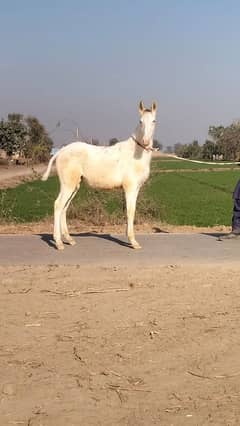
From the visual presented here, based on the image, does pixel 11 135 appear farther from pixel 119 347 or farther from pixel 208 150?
pixel 119 347

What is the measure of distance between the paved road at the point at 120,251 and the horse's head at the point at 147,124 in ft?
6.08

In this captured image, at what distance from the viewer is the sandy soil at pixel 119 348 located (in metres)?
4.04

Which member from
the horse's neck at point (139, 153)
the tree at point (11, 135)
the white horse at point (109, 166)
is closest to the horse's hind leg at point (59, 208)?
the white horse at point (109, 166)

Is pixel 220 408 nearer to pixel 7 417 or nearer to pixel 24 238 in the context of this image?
pixel 7 417

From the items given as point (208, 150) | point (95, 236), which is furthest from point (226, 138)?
point (95, 236)

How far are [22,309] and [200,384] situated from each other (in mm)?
2557

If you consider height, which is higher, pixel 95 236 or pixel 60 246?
pixel 60 246

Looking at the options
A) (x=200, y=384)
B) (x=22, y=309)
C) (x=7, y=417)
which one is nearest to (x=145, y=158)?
(x=22, y=309)

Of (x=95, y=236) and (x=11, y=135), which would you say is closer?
(x=95, y=236)

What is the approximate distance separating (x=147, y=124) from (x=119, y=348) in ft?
15.4

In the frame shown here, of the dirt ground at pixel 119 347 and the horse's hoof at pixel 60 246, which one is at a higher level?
the dirt ground at pixel 119 347

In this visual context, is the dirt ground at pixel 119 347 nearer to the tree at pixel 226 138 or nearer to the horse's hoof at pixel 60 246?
the horse's hoof at pixel 60 246

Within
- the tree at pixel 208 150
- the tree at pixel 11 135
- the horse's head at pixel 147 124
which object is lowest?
the tree at pixel 208 150

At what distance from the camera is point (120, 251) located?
9.45 m
